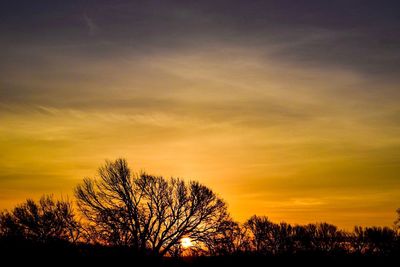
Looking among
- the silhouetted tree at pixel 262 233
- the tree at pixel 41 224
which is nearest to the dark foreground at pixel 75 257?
the tree at pixel 41 224

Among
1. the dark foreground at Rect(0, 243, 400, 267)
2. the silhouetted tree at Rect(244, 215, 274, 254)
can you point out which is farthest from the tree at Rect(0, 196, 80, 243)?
the silhouetted tree at Rect(244, 215, 274, 254)

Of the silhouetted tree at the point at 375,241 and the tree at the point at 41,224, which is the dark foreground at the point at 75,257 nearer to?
the tree at the point at 41,224

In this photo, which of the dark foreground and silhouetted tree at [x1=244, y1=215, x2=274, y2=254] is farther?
silhouetted tree at [x1=244, y1=215, x2=274, y2=254]

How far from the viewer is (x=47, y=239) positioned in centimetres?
4550

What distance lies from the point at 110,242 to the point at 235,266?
1257 inches

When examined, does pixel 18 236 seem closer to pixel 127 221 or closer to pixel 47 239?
pixel 47 239

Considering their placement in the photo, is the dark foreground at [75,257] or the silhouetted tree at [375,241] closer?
the dark foreground at [75,257]

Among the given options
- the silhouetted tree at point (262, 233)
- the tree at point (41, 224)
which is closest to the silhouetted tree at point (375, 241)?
the silhouetted tree at point (262, 233)

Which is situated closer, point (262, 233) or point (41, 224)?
point (41, 224)

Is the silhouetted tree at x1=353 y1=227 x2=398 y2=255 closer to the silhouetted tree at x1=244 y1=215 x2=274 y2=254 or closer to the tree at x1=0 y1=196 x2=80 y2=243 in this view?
the silhouetted tree at x1=244 y1=215 x2=274 y2=254

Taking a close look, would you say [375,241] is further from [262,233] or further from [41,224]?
[41,224]

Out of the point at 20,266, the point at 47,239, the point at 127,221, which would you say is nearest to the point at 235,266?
the point at 127,221

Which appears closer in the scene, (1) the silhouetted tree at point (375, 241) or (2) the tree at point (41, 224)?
(2) the tree at point (41, 224)

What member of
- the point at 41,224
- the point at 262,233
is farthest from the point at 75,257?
the point at 262,233
